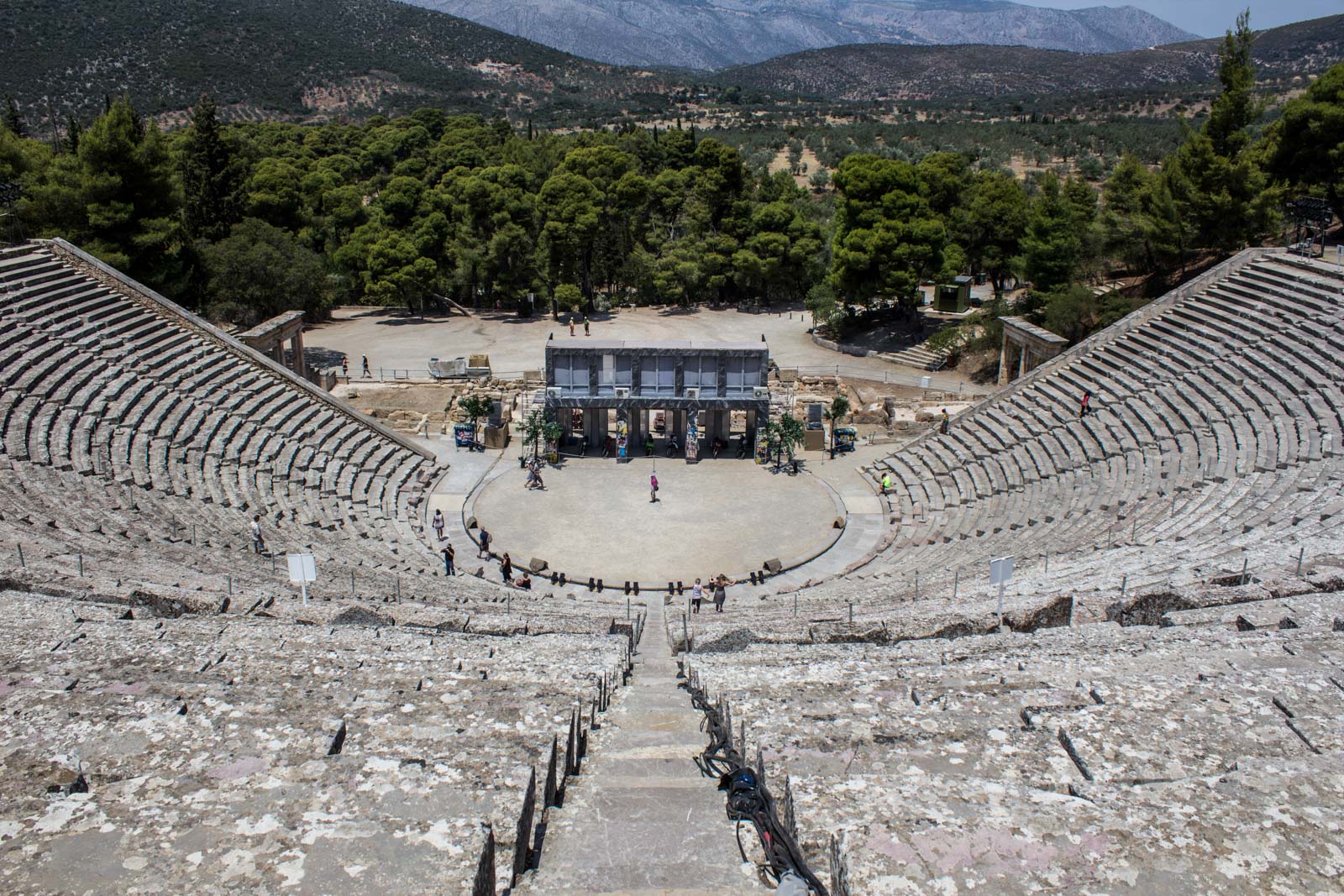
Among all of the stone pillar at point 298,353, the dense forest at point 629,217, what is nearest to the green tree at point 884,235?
the dense forest at point 629,217

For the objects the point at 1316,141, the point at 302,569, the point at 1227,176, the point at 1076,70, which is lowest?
the point at 302,569

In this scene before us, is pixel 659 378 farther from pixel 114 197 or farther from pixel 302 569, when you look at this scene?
pixel 114 197

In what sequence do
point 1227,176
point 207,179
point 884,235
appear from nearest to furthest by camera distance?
point 1227,176 < point 884,235 < point 207,179

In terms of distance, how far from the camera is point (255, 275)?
42844mm

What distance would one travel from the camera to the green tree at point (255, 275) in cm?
4238

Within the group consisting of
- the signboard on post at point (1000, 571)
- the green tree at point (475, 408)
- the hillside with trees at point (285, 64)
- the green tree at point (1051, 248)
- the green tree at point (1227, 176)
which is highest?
the hillside with trees at point (285, 64)

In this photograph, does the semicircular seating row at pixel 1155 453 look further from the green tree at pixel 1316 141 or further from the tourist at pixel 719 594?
the green tree at pixel 1316 141

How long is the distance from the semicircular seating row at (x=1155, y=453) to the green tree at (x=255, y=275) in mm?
29009

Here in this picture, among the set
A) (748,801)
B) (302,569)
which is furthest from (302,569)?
(748,801)

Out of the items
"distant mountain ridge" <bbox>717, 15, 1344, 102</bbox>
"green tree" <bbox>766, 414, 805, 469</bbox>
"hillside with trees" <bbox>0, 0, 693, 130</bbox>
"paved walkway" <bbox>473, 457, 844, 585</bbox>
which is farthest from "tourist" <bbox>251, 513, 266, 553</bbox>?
"distant mountain ridge" <bbox>717, 15, 1344, 102</bbox>

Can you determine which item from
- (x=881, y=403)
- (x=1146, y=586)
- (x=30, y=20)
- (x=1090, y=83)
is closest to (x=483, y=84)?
(x=30, y=20)

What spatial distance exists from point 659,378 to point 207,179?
30.7 m

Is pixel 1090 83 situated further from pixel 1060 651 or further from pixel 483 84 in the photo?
pixel 1060 651

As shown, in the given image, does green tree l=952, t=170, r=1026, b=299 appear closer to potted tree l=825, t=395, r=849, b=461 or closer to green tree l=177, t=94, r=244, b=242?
potted tree l=825, t=395, r=849, b=461
